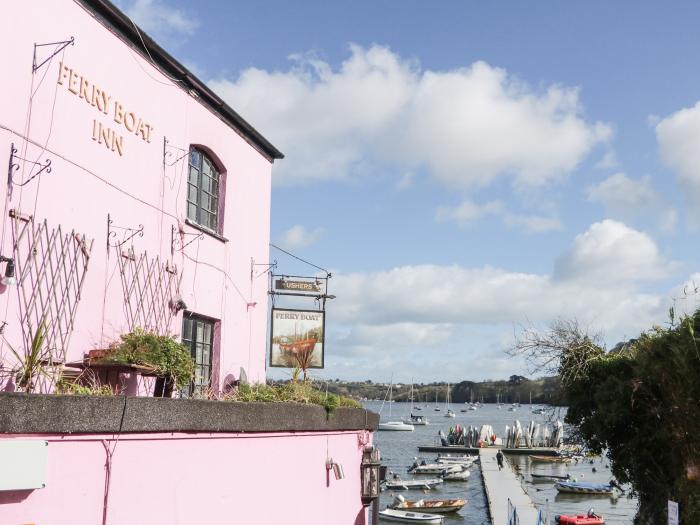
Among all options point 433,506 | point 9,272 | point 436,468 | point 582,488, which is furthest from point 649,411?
point 436,468

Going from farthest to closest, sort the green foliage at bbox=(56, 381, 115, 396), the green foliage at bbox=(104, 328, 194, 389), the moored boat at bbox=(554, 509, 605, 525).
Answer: the moored boat at bbox=(554, 509, 605, 525) → the green foliage at bbox=(104, 328, 194, 389) → the green foliage at bbox=(56, 381, 115, 396)

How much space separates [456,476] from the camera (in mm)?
56188

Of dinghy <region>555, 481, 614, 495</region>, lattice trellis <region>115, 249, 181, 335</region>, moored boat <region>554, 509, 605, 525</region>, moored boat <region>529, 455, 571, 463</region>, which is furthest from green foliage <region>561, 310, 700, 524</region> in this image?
moored boat <region>529, 455, 571, 463</region>

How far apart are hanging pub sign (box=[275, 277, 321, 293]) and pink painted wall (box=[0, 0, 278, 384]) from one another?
88 cm

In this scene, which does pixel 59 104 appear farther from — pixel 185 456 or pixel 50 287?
pixel 185 456

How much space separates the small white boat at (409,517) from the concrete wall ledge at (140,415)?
26880 mm

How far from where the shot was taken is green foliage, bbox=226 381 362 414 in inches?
478

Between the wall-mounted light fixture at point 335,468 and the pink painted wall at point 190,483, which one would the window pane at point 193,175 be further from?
the wall-mounted light fixture at point 335,468

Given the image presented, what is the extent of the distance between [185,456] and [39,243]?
3338 mm

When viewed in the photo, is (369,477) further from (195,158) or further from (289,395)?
(195,158)

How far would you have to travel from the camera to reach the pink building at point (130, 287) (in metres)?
7.95

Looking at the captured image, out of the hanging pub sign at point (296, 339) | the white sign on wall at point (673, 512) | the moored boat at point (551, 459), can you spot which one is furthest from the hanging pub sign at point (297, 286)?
the moored boat at point (551, 459)

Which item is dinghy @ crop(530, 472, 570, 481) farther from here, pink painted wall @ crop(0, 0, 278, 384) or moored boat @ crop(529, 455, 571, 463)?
pink painted wall @ crop(0, 0, 278, 384)

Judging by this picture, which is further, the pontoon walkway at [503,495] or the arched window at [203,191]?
the pontoon walkway at [503,495]
